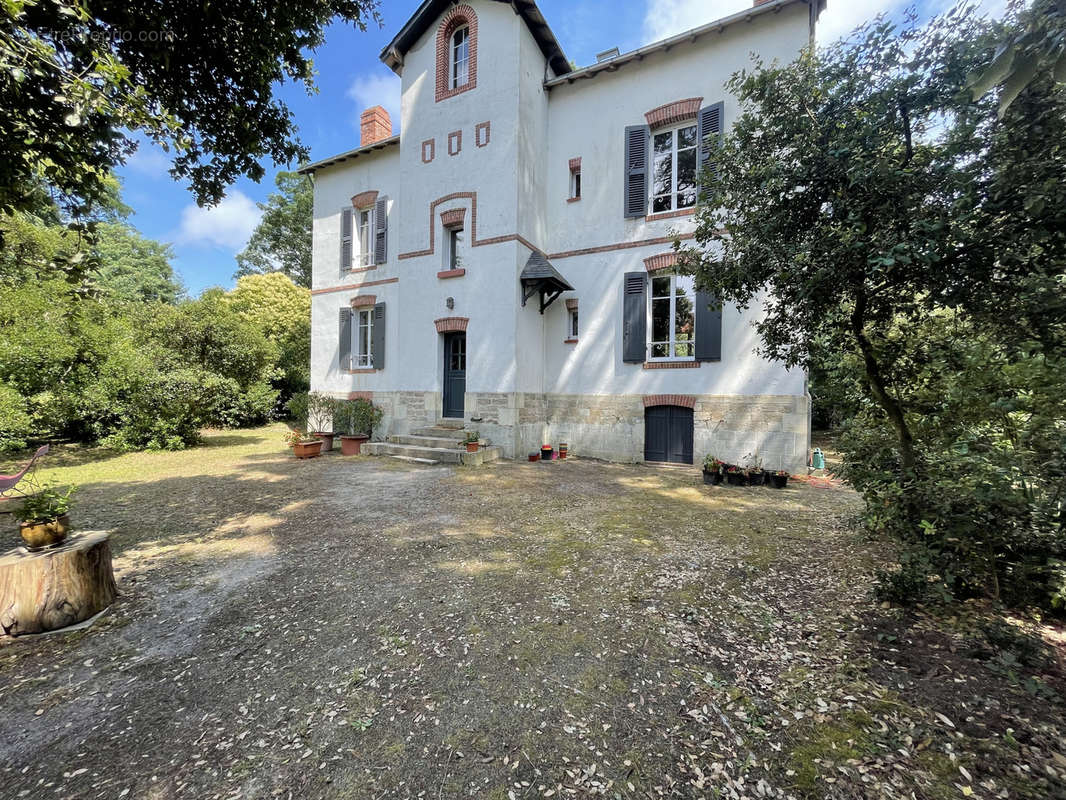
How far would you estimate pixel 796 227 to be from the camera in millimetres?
3463

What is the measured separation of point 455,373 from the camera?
10.9 m

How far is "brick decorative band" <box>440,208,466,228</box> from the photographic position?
411 inches

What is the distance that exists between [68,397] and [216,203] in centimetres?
743

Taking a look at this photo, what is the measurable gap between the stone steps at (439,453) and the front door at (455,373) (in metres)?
1.53

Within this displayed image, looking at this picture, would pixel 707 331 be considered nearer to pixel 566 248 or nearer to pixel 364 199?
pixel 566 248

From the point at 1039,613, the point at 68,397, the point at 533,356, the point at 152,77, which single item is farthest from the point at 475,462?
the point at 68,397

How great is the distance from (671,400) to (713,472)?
81.4 inches

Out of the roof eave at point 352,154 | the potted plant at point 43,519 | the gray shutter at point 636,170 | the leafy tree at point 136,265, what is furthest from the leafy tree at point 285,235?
the potted plant at point 43,519

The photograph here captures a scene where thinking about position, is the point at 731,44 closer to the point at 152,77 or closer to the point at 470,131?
the point at 470,131

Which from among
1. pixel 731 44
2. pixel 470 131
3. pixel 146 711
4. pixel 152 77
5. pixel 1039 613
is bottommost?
pixel 146 711

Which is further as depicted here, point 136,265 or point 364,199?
point 136,265

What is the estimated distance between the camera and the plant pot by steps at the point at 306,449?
9648 mm

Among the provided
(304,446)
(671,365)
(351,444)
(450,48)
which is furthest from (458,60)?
(304,446)

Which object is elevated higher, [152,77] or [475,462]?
[152,77]
